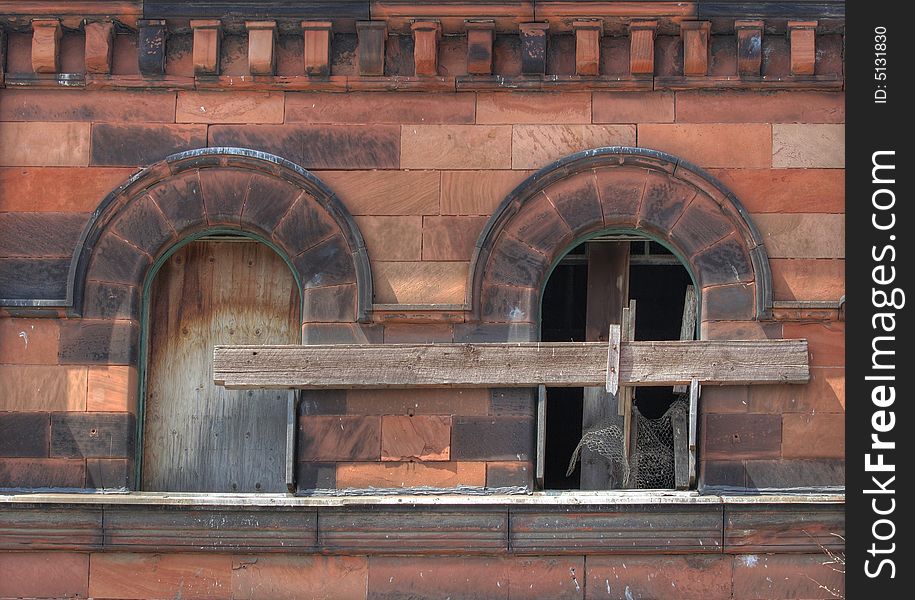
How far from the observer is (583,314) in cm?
1606

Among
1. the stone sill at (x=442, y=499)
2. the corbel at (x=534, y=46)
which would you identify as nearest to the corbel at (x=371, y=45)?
the corbel at (x=534, y=46)

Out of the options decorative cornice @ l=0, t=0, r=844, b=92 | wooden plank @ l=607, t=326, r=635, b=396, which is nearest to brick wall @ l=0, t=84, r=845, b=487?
decorative cornice @ l=0, t=0, r=844, b=92

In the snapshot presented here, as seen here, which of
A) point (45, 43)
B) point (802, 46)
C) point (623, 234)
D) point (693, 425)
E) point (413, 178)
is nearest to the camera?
point (693, 425)

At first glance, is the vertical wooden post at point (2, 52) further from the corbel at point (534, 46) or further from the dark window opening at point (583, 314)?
the dark window opening at point (583, 314)

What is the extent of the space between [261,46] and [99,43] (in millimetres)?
1386

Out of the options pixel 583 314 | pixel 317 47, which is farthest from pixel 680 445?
pixel 317 47

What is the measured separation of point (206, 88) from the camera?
1547 cm

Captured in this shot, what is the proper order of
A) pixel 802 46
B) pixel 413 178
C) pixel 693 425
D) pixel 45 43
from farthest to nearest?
pixel 45 43, pixel 413 178, pixel 802 46, pixel 693 425

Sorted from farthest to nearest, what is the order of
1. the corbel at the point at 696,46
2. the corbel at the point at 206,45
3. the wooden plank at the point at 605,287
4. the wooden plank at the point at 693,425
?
1. the wooden plank at the point at 605,287
2. the corbel at the point at 206,45
3. the corbel at the point at 696,46
4. the wooden plank at the point at 693,425

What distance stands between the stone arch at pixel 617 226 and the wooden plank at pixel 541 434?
0.63m

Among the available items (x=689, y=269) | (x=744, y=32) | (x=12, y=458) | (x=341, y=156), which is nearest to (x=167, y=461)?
(x=12, y=458)

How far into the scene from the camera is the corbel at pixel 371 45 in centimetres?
1526

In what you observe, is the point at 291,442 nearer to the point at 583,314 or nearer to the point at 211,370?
the point at 211,370

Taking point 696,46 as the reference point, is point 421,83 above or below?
below
